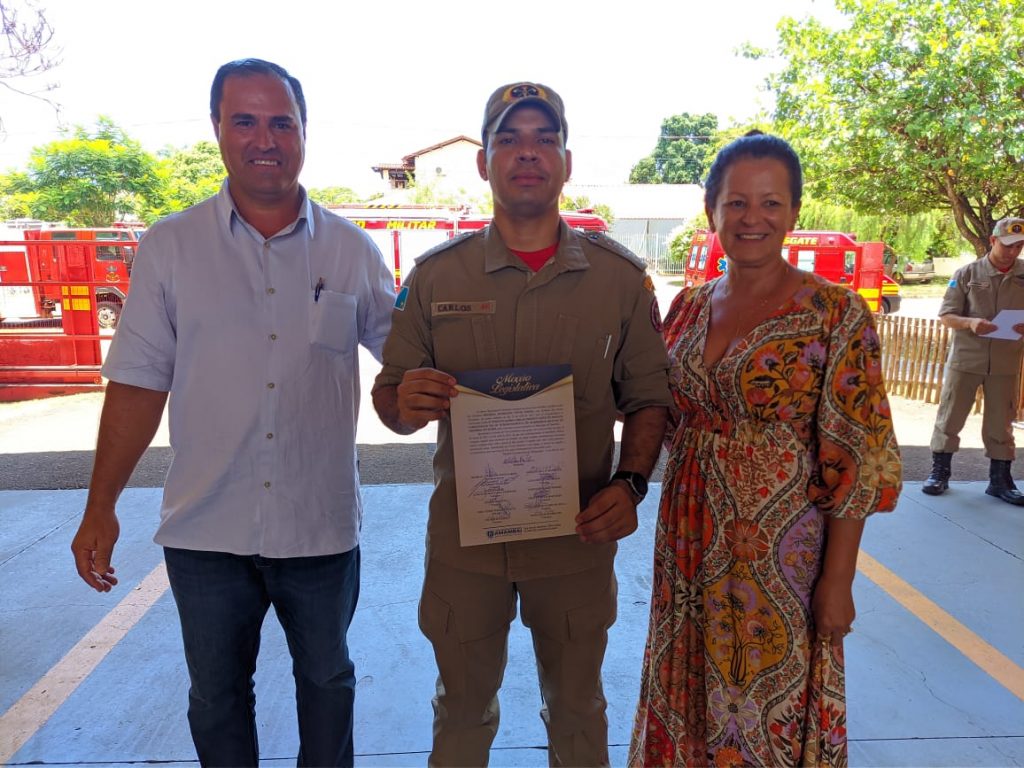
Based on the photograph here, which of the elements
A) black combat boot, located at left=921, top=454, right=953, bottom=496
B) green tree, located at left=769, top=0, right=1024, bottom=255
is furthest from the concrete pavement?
green tree, located at left=769, top=0, right=1024, bottom=255

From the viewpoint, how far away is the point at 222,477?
1.94 metres

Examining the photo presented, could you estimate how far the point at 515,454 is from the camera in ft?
5.91

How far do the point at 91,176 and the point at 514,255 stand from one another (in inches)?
1028

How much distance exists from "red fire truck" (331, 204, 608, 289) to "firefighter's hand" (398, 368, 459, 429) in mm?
10104

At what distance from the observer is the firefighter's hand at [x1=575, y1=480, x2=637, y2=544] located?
183 cm

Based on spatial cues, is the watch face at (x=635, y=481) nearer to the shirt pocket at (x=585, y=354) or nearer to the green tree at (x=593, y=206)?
the shirt pocket at (x=585, y=354)

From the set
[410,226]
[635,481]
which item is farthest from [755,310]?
[410,226]

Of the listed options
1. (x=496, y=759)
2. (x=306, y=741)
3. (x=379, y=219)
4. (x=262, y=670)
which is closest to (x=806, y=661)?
(x=496, y=759)

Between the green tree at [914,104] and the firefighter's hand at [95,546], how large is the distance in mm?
9916

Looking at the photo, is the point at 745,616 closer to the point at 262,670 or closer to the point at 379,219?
the point at 262,670

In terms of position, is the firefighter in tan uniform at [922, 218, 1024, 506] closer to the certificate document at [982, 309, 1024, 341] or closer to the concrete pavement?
the certificate document at [982, 309, 1024, 341]

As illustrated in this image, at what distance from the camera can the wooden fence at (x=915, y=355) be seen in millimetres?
9141

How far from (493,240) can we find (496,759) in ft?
5.97

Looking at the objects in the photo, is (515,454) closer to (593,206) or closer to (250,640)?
(250,640)
